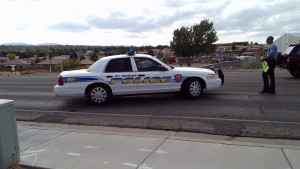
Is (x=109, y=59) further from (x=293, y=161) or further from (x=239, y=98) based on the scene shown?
(x=293, y=161)

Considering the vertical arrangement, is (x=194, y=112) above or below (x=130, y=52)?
below

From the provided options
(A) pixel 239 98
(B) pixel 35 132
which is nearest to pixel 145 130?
(B) pixel 35 132

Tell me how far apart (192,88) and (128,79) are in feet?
6.92

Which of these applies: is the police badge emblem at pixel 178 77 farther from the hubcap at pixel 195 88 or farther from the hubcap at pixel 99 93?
the hubcap at pixel 99 93

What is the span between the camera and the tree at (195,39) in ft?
149

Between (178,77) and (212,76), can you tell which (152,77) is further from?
(212,76)

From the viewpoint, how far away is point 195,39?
45562 mm

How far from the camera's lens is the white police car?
829 centimetres

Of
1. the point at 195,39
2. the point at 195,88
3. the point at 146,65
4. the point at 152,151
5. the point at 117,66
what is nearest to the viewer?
the point at 152,151

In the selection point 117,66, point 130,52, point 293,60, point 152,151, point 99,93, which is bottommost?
point 152,151

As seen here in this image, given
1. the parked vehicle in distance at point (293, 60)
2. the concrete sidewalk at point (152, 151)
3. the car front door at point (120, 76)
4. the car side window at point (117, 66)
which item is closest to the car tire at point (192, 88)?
the car front door at point (120, 76)

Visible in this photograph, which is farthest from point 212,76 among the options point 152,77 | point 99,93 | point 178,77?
point 99,93

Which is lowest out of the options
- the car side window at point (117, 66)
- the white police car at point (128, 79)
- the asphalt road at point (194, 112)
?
the asphalt road at point (194, 112)

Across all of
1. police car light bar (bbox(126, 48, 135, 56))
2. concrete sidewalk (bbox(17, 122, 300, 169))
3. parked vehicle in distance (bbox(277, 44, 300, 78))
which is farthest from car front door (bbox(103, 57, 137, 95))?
parked vehicle in distance (bbox(277, 44, 300, 78))
